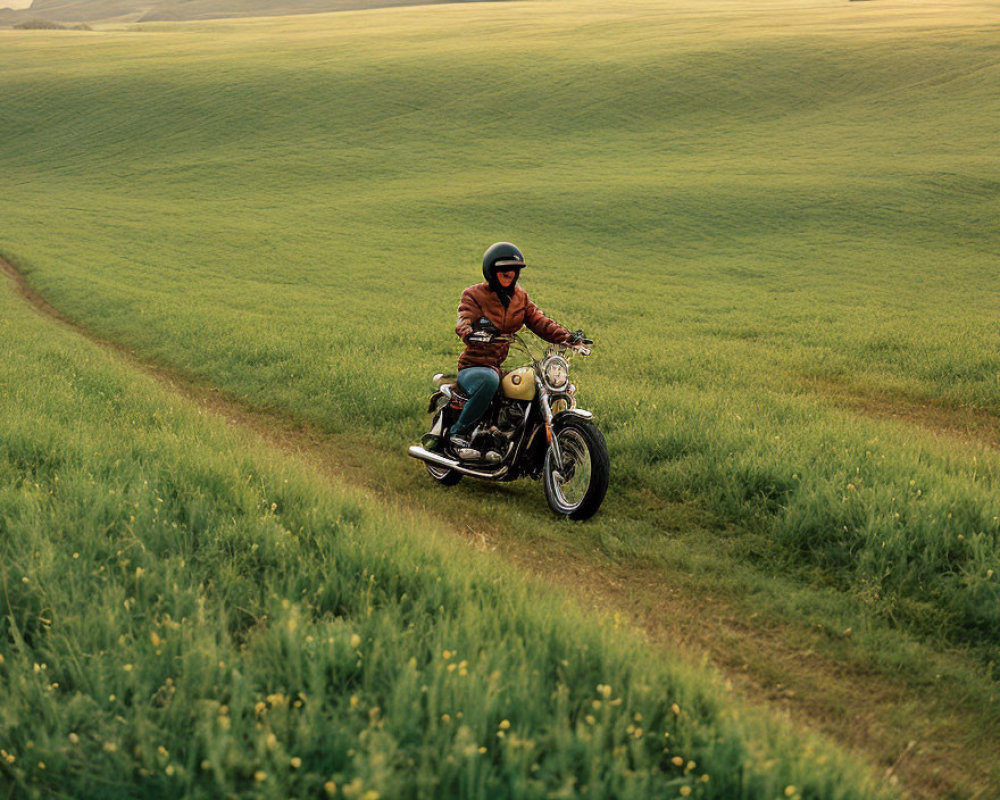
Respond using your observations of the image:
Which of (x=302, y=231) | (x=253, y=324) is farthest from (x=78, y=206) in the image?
(x=253, y=324)

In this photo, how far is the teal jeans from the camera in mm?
7508

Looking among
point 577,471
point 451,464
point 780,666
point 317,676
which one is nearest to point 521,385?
point 577,471

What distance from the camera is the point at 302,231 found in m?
32.8

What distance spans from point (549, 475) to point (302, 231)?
1107 inches

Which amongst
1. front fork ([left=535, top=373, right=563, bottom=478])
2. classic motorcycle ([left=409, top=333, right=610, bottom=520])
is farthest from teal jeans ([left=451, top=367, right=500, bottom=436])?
front fork ([left=535, top=373, right=563, bottom=478])

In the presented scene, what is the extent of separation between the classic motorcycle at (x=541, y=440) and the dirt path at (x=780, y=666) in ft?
1.71

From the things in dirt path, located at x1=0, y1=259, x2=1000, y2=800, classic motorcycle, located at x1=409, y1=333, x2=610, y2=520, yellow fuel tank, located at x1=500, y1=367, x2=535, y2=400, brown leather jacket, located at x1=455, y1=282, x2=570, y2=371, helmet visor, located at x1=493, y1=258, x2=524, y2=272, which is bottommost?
dirt path, located at x1=0, y1=259, x2=1000, y2=800

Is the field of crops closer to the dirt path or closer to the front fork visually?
the dirt path

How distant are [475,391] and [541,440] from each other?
808mm

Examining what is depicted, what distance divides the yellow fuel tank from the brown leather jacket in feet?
1.58

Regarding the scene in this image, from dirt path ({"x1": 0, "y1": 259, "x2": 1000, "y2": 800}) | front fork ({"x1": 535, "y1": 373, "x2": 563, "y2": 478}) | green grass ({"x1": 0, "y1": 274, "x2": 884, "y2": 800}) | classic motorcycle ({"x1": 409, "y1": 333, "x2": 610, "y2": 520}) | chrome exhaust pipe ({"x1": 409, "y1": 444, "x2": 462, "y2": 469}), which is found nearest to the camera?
green grass ({"x1": 0, "y1": 274, "x2": 884, "y2": 800})

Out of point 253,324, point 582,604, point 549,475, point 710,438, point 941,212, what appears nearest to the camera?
point 582,604

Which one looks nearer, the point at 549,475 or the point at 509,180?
the point at 549,475

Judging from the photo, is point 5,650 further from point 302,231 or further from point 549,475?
point 302,231
